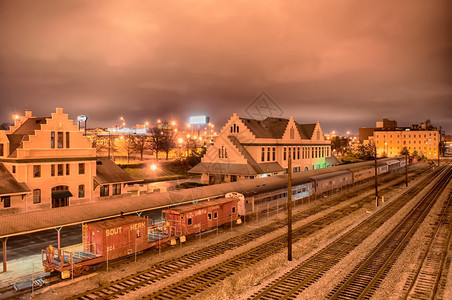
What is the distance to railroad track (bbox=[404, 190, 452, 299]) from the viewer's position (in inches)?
719

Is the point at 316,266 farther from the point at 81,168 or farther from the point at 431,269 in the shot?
the point at 81,168

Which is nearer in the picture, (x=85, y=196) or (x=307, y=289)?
(x=307, y=289)

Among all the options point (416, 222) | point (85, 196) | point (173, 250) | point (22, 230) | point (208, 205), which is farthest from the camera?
point (85, 196)

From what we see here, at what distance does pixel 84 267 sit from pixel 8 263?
638 centimetres

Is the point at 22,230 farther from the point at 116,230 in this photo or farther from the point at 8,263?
the point at 116,230

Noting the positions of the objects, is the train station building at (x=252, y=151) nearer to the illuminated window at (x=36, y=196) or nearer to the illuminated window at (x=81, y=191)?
the illuminated window at (x=81, y=191)

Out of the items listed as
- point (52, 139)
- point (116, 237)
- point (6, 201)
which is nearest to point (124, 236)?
point (116, 237)

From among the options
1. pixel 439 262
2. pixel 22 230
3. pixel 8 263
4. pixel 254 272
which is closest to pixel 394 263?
pixel 439 262

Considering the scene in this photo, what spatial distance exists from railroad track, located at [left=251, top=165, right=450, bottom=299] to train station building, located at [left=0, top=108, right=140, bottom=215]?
27.8m

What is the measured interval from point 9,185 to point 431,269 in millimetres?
38483

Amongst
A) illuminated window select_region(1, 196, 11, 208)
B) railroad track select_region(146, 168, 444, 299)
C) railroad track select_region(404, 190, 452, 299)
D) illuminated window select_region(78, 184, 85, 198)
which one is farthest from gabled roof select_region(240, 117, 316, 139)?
illuminated window select_region(1, 196, 11, 208)

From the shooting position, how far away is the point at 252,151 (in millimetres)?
62281

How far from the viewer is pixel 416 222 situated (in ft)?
115

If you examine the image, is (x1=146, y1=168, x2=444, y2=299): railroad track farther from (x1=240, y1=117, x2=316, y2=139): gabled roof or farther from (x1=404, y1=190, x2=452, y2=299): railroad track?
(x1=240, y1=117, x2=316, y2=139): gabled roof
